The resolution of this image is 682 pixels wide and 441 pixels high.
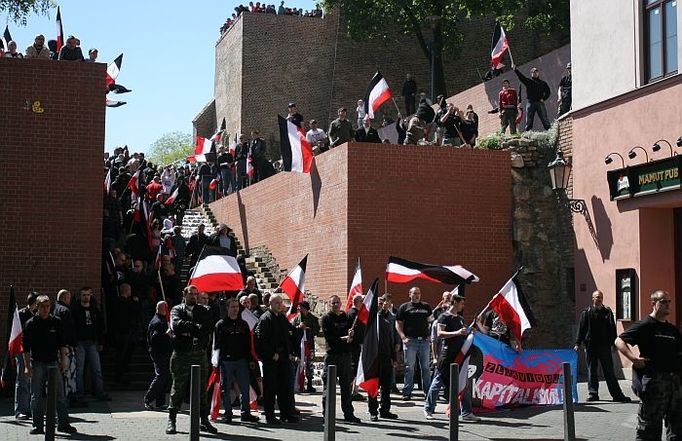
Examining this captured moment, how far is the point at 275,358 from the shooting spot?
48.4ft

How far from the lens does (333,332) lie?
1512 cm

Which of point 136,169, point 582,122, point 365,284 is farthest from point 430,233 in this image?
point 136,169

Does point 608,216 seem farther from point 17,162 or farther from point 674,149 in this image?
point 17,162

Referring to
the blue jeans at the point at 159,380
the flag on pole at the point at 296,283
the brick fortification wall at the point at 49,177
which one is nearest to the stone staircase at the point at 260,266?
the brick fortification wall at the point at 49,177

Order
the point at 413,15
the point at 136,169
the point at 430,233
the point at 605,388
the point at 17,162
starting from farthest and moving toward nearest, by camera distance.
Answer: the point at 413,15 → the point at 136,169 → the point at 430,233 → the point at 17,162 → the point at 605,388

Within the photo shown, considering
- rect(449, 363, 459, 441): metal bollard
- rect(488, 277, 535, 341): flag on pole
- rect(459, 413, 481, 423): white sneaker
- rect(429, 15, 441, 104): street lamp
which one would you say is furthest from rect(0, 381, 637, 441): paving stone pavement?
rect(429, 15, 441, 104): street lamp

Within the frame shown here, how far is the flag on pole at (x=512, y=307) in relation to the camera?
51.9ft

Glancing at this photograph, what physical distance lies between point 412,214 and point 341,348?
8.42 metres

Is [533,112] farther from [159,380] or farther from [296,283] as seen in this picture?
[159,380]

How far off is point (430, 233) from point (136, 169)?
806cm

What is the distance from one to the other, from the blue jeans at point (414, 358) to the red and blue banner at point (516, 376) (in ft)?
5.93

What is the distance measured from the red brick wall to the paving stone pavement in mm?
6393

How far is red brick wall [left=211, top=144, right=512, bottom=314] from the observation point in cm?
2277

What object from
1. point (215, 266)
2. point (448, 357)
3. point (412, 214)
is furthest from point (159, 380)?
point (412, 214)
